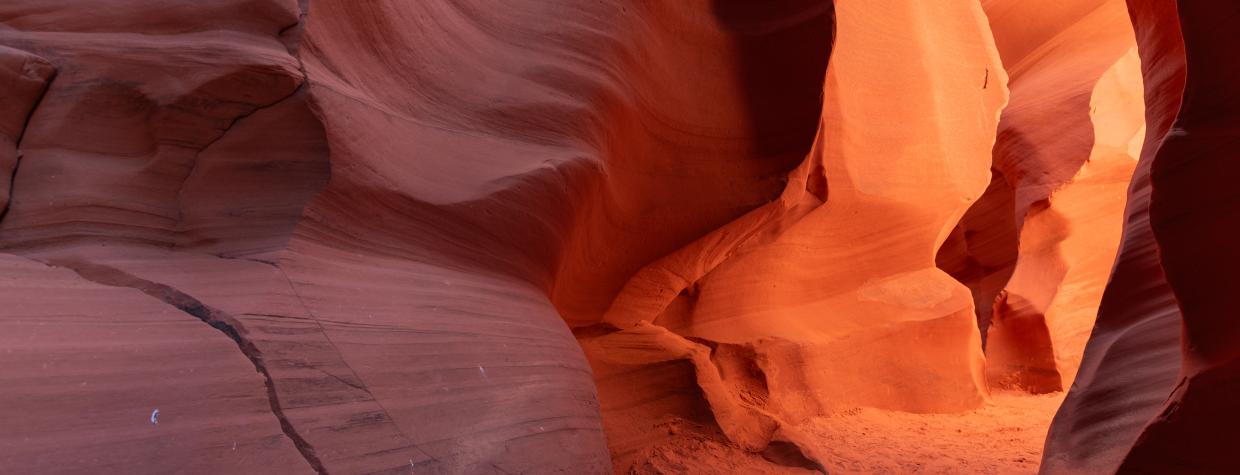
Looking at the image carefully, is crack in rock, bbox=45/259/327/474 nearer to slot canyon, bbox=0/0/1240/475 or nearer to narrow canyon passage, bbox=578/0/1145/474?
slot canyon, bbox=0/0/1240/475

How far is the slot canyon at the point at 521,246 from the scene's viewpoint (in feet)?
6.27

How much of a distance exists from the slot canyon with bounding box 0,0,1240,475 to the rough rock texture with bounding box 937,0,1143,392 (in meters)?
2.74

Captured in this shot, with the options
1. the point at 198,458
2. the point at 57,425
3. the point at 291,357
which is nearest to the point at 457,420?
the point at 291,357

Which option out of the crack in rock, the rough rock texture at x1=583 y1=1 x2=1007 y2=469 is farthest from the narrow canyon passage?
the crack in rock

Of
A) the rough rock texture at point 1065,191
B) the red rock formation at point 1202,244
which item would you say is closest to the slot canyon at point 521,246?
the red rock formation at point 1202,244

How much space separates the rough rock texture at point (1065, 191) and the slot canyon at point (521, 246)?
9.01 ft

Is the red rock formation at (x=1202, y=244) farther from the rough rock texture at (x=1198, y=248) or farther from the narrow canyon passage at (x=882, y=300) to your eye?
the narrow canyon passage at (x=882, y=300)

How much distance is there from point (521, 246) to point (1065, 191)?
8.03 m

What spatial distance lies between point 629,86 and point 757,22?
1.12 meters

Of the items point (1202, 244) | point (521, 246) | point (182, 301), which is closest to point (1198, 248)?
point (1202, 244)

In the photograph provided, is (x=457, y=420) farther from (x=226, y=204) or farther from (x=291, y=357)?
(x=226, y=204)

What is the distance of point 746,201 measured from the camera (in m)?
4.58

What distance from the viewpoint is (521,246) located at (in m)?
3.10

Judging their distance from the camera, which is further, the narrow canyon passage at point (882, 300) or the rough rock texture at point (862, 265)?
the rough rock texture at point (862, 265)
